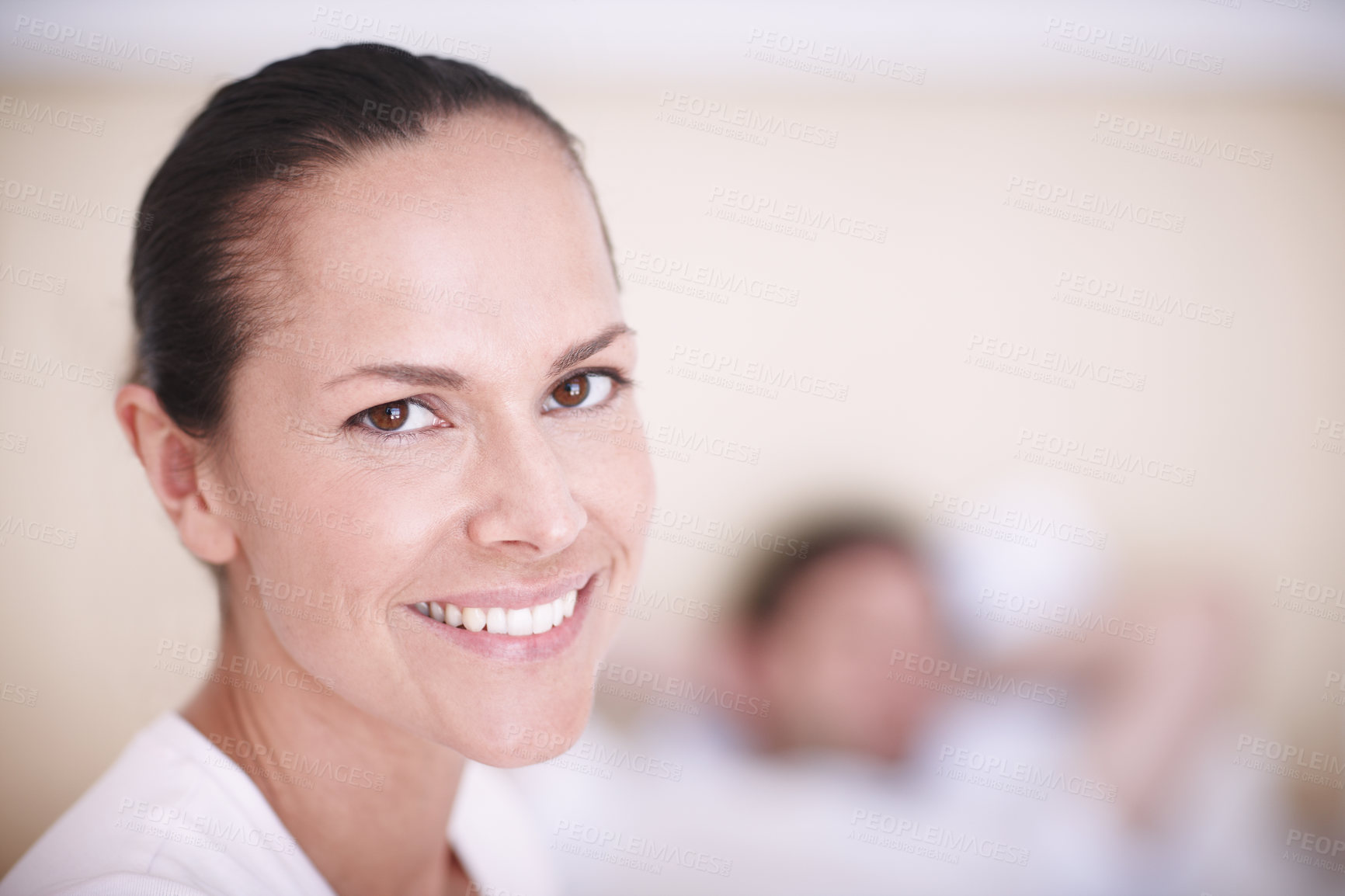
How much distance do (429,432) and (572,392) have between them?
16cm

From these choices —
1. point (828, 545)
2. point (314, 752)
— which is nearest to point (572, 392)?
point (314, 752)

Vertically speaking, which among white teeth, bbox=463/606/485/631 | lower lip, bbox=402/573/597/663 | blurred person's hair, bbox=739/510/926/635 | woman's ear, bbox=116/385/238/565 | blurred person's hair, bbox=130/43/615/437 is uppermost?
blurred person's hair, bbox=130/43/615/437

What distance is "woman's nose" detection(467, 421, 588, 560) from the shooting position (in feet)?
2.33

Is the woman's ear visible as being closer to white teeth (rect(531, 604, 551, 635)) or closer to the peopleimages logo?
white teeth (rect(531, 604, 551, 635))

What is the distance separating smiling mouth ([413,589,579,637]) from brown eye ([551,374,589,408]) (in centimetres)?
20

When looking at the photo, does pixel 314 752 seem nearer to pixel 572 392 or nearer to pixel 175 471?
pixel 175 471

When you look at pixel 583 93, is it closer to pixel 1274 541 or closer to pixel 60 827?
pixel 60 827

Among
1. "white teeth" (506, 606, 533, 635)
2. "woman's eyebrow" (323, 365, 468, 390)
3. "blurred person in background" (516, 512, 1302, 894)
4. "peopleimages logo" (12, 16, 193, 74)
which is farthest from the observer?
"blurred person in background" (516, 512, 1302, 894)

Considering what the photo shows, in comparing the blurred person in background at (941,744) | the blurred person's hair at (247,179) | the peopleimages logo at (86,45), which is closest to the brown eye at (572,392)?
the blurred person's hair at (247,179)

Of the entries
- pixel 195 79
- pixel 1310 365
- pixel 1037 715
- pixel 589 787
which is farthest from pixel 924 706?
pixel 195 79

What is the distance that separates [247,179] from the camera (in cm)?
74

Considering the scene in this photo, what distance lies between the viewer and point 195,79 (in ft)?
3.76

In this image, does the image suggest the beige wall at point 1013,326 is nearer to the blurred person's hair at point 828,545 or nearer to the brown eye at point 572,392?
the blurred person's hair at point 828,545

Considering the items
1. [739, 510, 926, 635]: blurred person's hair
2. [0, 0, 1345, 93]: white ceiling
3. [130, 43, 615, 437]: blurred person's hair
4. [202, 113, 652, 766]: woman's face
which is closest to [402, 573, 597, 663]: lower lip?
[202, 113, 652, 766]: woman's face
